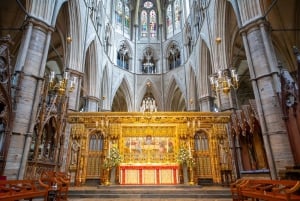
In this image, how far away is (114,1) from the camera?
89.1 feet

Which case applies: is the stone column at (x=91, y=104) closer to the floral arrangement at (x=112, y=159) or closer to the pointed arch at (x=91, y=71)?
the pointed arch at (x=91, y=71)

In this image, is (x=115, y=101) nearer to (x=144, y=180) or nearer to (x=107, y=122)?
(x=107, y=122)

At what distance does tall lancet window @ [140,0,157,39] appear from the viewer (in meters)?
30.0

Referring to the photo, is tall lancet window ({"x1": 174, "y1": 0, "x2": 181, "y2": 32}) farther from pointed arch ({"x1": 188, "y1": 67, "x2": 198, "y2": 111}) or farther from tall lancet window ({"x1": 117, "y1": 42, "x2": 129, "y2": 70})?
pointed arch ({"x1": 188, "y1": 67, "x2": 198, "y2": 111})

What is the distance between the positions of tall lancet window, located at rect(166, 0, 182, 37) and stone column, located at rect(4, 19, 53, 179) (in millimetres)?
20592

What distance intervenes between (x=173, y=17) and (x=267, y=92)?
73.7ft

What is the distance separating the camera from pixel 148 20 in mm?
30812

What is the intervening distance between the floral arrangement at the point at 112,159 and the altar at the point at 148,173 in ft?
1.41

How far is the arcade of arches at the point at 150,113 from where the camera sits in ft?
26.9

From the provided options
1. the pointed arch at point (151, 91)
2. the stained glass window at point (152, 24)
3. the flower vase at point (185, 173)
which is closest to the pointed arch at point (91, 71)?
the pointed arch at point (151, 91)

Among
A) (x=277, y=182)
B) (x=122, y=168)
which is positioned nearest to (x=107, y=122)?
(x=122, y=168)

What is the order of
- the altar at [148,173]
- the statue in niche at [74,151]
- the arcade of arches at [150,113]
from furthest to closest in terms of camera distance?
the statue in niche at [74,151] < the altar at [148,173] < the arcade of arches at [150,113]

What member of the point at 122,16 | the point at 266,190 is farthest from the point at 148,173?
the point at 122,16

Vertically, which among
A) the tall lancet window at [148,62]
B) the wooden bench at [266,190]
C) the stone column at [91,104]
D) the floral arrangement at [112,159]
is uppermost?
the tall lancet window at [148,62]
